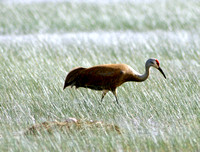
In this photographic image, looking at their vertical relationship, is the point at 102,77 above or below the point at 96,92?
below

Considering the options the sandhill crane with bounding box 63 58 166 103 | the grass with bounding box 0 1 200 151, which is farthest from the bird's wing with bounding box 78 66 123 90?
the grass with bounding box 0 1 200 151

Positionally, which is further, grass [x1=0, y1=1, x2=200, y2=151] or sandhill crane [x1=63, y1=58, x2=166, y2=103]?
sandhill crane [x1=63, y1=58, x2=166, y2=103]

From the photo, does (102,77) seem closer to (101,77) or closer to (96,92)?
(101,77)

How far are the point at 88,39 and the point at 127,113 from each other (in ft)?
22.3

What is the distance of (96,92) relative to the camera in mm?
9211

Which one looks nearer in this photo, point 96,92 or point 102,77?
point 102,77

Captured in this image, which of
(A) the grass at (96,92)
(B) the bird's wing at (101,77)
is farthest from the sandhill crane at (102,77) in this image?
(A) the grass at (96,92)

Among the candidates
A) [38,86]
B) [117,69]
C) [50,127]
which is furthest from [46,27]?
[50,127]

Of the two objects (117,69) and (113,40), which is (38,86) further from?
(113,40)

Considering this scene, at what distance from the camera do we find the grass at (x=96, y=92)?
21.1 feet

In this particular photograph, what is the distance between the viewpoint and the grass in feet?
21.1

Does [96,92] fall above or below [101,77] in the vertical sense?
above

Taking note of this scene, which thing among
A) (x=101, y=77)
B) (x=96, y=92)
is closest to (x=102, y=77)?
(x=101, y=77)

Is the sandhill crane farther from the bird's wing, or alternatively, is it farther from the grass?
the grass
